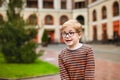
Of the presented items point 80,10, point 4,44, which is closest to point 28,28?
point 4,44

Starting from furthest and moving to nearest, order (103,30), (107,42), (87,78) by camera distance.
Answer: (103,30) → (107,42) → (87,78)

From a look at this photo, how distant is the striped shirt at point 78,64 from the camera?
150 inches

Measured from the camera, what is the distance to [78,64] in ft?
12.6

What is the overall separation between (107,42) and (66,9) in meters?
21.5

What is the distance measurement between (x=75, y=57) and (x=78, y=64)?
93 mm

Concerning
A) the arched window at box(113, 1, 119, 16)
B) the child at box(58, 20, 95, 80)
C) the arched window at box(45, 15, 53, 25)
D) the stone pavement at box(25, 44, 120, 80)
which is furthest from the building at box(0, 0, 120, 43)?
the child at box(58, 20, 95, 80)

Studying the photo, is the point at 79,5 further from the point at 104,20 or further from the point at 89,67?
the point at 89,67

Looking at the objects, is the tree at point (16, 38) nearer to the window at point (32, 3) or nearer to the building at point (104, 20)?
the building at point (104, 20)

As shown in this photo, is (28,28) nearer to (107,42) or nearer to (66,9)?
(107,42)

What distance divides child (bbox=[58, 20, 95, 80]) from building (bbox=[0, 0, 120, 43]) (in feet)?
153

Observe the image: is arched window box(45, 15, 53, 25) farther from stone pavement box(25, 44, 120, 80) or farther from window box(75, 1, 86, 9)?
stone pavement box(25, 44, 120, 80)

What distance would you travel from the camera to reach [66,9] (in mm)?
66250

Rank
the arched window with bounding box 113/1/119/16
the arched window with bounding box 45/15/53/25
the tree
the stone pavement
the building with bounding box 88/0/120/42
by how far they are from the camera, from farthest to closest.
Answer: the arched window with bounding box 45/15/53/25, the building with bounding box 88/0/120/42, the arched window with bounding box 113/1/119/16, the tree, the stone pavement

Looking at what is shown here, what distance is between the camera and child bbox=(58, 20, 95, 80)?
12.5 feet
